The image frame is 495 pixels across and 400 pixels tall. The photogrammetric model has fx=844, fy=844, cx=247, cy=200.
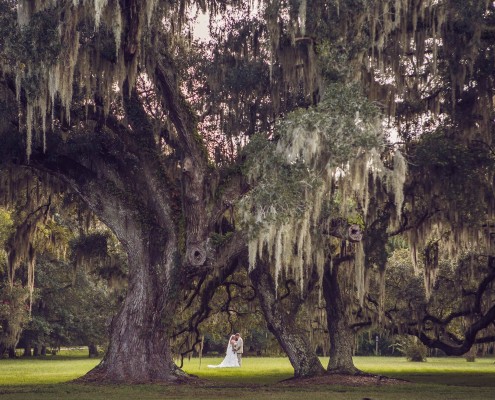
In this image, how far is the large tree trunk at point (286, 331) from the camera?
71.4 ft

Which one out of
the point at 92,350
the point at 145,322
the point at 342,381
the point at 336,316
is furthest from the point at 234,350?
the point at 92,350

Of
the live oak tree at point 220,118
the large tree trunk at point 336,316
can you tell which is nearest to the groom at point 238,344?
the large tree trunk at point 336,316

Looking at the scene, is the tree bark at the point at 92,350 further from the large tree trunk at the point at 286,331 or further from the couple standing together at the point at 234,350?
the large tree trunk at the point at 286,331

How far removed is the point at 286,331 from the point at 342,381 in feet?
6.53

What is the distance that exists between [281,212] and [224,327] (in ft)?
42.8

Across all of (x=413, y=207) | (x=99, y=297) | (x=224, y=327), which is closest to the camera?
(x=413, y=207)

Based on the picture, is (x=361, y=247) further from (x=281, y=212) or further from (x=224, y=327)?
(x=224, y=327)

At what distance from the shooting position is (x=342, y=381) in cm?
2086

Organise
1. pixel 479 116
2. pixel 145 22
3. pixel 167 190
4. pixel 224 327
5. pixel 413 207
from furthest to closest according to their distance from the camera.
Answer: pixel 224 327
pixel 413 207
pixel 167 190
pixel 479 116
pixel 145 22

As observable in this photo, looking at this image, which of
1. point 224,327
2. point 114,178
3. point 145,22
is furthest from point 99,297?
point 145,22

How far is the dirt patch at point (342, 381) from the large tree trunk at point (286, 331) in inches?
13.3

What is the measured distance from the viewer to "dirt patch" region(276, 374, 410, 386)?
Answer: 20531 millimetres

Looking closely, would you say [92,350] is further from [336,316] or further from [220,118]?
[220,118]

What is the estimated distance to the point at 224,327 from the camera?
28688mm
